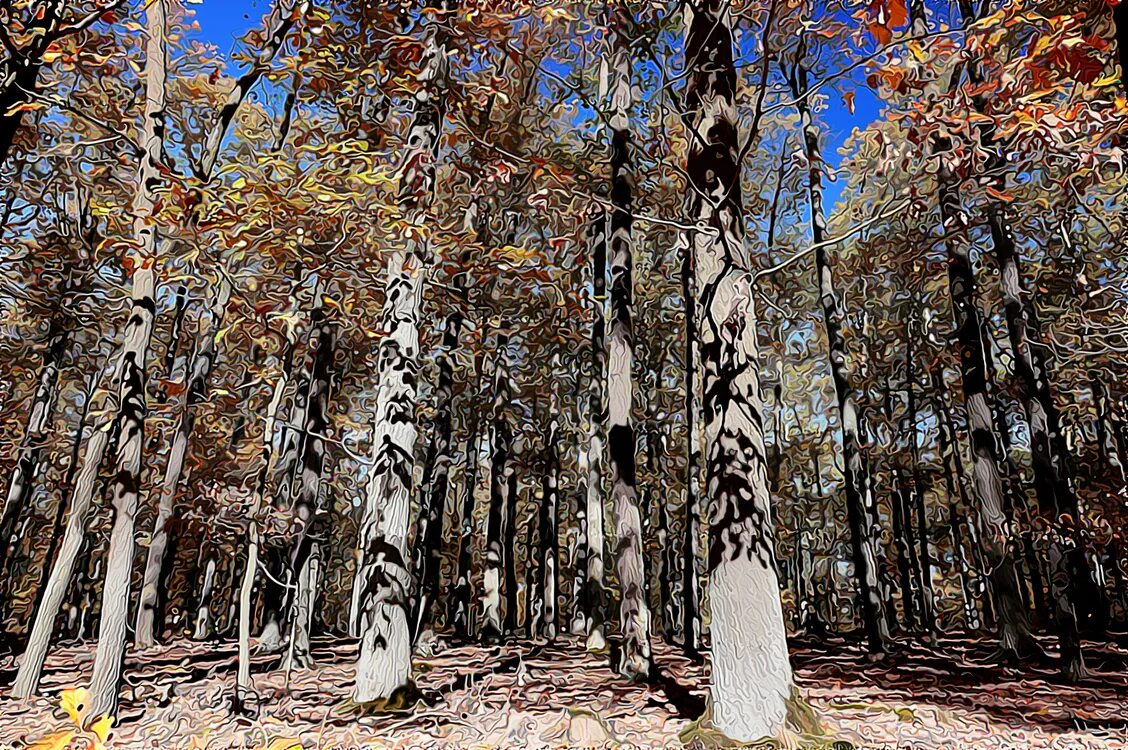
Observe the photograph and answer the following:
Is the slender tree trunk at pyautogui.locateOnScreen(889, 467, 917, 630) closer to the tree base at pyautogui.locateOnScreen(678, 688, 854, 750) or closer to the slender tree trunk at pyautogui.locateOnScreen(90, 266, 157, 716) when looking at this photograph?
the tree base at pyautogui.locateOnScreen(678, 688, 854, 750)

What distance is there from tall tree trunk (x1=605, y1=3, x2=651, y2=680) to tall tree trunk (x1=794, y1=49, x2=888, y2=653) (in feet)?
11.0

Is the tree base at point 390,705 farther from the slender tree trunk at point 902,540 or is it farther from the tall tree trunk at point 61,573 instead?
the slender tree trunk at point 902,540

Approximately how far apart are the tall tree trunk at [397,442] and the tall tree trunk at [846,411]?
6.77 m

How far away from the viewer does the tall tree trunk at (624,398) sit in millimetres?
8992

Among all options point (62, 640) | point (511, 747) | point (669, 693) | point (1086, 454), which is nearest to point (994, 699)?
point (669, 693)

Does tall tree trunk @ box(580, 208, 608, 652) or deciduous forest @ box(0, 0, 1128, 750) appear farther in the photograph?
tall tree trunk @ box(580, 208, 608, 652)

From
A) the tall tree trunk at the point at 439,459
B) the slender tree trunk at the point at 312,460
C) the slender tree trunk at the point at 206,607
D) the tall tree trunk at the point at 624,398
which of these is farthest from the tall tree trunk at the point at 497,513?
the slender tree trunk at the point at 206,607

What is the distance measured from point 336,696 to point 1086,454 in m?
22.3

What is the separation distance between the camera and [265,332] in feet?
29.5

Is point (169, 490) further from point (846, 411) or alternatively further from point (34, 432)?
point (846, 411)

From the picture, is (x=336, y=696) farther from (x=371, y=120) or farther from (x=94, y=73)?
(x=94, y=73)

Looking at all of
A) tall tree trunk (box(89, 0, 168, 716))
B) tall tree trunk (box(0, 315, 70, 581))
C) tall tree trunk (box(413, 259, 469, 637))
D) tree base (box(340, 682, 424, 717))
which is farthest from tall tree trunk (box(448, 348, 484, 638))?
tall tree trunk (box(0, 315, 70, 581))

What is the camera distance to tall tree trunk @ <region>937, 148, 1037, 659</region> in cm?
932

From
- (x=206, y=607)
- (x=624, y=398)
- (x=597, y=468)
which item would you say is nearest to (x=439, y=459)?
(x=597, y=468)
